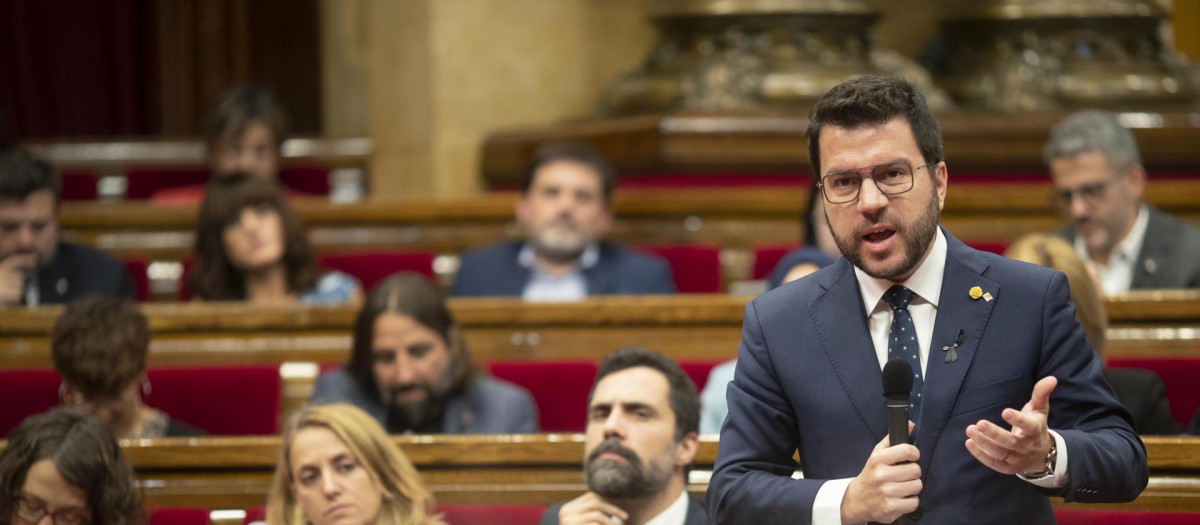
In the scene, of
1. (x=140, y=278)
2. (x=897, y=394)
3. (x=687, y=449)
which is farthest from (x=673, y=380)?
(x=140, y=278)

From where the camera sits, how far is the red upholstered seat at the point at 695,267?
3.01 m

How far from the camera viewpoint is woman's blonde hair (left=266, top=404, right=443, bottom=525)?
183 centimetres

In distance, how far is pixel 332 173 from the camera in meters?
4.16

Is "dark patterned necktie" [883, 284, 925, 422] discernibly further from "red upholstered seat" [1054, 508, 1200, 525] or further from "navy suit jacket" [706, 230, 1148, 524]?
"red upholstered seat" [1054, 508, 1200, 525]

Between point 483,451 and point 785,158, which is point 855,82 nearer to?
point 483,451

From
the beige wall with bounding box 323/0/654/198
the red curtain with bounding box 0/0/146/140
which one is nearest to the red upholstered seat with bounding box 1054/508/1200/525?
the beige wall with bounding box 323/0/654/198

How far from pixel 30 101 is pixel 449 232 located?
6.65 ft

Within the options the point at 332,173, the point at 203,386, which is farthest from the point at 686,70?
the point at 203,386

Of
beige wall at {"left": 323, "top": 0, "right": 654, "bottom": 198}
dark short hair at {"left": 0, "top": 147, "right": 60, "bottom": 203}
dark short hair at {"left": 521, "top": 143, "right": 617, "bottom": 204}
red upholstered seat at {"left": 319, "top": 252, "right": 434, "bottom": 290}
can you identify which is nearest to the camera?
dark short hair at {"left": 0, "top": 147, "right": 60, "bottom": 203}

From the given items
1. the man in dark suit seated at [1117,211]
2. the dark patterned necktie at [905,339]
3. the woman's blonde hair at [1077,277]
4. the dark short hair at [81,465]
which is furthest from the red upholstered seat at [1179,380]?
the dark short hair at [81,465]

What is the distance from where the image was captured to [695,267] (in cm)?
303

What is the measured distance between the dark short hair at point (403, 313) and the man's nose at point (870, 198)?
1.27m

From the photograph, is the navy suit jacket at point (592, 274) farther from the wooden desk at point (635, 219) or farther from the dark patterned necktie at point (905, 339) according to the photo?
the dark patterned necktie at point (905, 339)

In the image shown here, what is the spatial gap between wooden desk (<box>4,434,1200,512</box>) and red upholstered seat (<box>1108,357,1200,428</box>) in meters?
0.73
